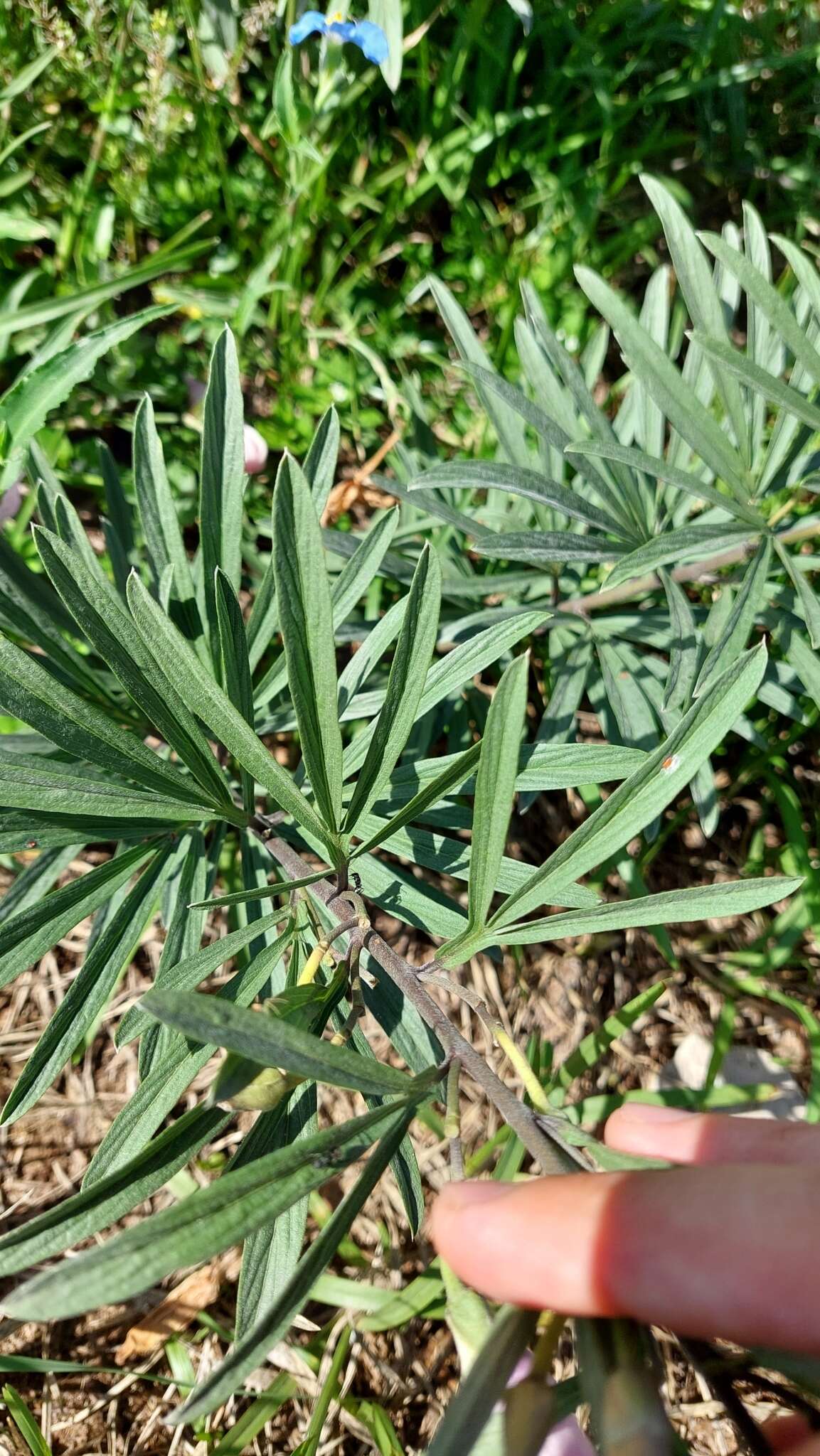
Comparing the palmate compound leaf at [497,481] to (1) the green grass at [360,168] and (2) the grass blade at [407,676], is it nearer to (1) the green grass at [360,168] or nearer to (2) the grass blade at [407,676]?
(2) the grass blade at [407,676]

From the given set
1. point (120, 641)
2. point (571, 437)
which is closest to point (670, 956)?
point (571, 437)

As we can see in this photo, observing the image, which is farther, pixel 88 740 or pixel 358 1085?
pixel 88 740

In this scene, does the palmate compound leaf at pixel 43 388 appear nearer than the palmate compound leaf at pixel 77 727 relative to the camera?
No

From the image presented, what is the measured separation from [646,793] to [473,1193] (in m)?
0.31

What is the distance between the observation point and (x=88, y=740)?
802 millimetres

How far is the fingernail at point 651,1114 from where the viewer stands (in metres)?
0.81

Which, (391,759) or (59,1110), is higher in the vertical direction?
(391,759)

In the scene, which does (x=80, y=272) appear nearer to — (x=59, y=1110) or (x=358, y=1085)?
(x=59, y=1110)

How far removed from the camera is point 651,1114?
2.73 feet

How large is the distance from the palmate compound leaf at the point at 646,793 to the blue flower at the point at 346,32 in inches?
43.6

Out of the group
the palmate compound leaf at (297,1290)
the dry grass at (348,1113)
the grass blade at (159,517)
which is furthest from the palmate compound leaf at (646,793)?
the dry grass at (348,1113)

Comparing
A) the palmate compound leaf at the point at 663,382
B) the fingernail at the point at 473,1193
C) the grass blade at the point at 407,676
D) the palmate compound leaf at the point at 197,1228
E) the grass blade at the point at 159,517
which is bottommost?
the fingernail at the point at 473,1193

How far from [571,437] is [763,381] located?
362 millimetres

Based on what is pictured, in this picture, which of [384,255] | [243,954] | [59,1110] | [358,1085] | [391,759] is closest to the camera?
[358,1085]
